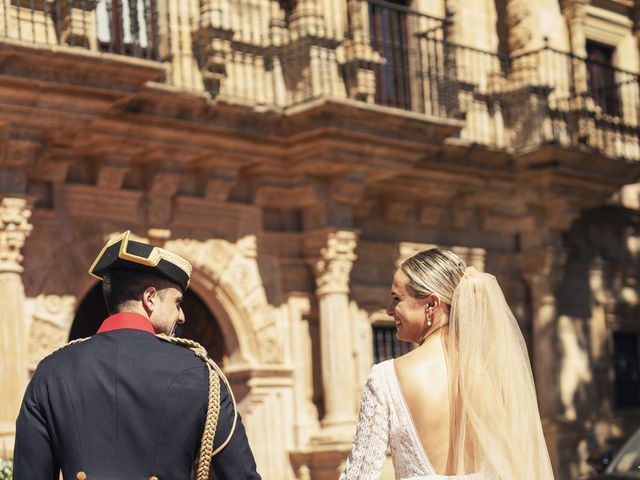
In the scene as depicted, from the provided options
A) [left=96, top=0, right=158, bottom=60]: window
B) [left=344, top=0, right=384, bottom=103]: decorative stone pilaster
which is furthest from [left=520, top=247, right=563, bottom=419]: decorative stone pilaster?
[left=96, top=0, right=158, bottom=60]: window

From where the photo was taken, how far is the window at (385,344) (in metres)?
13.4

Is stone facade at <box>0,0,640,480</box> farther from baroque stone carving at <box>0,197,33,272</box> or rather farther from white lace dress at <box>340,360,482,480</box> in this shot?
white lace dress at <box>340,360,482,480</box>

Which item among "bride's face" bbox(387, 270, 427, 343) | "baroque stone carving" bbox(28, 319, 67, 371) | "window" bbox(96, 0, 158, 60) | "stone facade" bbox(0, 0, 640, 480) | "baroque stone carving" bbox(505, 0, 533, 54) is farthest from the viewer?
"baroque stone carving" bbox(505, 0, 533, 54)

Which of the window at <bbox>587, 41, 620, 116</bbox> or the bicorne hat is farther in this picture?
the window at <bbox>587, 41, 620, 116</bbox>

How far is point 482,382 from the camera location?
4008 mm

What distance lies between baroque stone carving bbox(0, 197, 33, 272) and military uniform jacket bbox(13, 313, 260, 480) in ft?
21.4

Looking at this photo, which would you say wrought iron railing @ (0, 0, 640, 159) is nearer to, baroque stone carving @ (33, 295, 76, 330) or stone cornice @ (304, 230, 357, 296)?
stone cornice @ (304, 230, 357, 296)

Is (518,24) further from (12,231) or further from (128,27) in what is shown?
(12,231)

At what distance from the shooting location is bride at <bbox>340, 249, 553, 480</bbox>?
3.96m

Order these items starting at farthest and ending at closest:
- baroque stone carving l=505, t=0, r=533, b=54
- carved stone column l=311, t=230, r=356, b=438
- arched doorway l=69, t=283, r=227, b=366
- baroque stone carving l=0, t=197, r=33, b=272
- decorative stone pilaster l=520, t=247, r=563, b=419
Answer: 1. baroque stone carving l=505, t=0, r=533, b=54
2. decorative stone pilaster l=520, t=247, r=563, b=419
3. arched doorway l=69, t=283, r=227, b=366
4. carved stone column l=311, t=230, r=356, b=438
5. baroque stone carving l=0, t=197, r=33, b=272

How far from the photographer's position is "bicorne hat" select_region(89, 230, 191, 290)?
3.72m

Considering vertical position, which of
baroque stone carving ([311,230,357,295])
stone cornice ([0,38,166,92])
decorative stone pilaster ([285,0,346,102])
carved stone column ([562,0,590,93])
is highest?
carved stone column ([562,0,590,93])

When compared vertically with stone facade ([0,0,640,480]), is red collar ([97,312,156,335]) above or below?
below

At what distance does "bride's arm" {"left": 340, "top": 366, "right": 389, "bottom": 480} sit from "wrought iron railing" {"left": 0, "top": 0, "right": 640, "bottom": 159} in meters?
6.25
